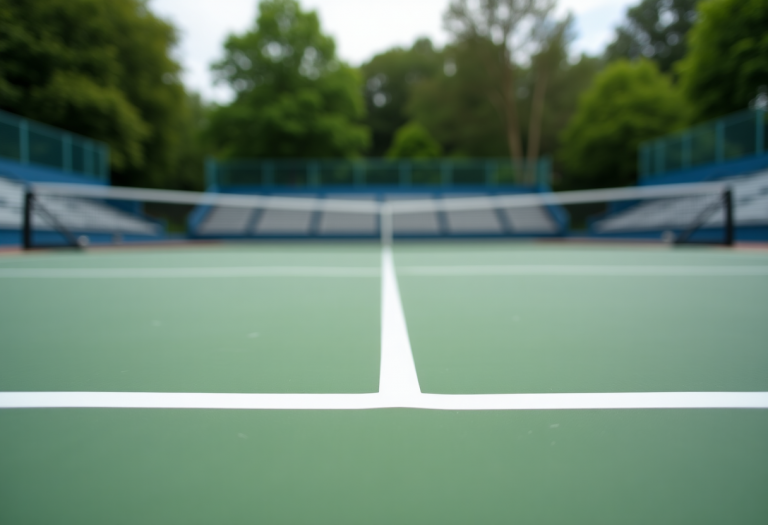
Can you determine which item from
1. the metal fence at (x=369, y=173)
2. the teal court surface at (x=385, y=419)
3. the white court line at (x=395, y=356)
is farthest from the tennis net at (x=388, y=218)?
the teal court surface at (x=385, y=419)

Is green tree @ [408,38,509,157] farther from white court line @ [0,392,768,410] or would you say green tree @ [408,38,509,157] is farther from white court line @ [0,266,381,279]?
white court line @ [0,392,768,410]

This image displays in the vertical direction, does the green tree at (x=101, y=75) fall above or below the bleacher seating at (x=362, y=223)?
above

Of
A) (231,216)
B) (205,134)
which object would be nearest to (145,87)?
(205,134)

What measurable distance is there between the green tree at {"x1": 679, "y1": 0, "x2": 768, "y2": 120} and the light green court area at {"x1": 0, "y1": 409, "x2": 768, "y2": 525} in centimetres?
2125

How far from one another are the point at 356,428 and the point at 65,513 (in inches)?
24.0

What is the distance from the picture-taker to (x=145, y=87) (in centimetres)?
2364

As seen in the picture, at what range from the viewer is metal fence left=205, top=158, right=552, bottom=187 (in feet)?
70.4

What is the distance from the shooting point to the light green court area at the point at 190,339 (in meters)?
1.52

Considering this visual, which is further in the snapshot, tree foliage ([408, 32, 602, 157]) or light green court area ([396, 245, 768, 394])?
tree foliage ([408, 32, 602, 157])

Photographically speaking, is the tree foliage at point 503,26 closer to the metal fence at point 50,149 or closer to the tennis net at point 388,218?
the tennis net at point 388,218

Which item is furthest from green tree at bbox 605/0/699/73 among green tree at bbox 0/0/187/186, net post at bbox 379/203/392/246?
green tree at bbox 0/0/187/186

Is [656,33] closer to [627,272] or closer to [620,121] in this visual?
[620,121]

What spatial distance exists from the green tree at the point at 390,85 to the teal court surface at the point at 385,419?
45711mm

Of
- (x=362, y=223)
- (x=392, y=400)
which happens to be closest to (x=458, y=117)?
(x=362, y=223)
